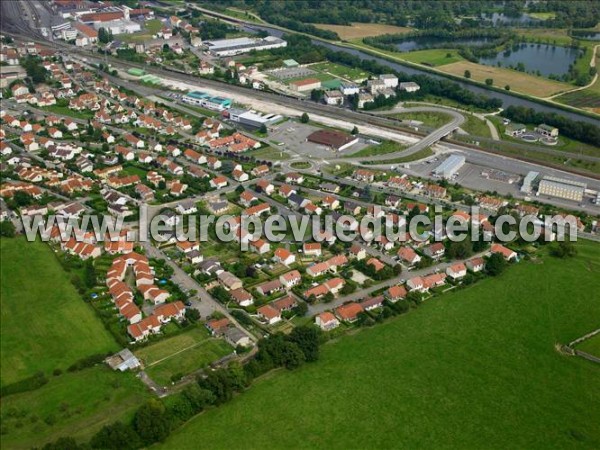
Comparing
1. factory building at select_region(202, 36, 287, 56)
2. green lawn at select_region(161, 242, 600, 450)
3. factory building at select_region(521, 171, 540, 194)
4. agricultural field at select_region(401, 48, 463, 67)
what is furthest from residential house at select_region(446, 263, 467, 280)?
factory building at select_region(202, 36, 287, 56)

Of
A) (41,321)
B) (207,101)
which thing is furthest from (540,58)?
(41,321)

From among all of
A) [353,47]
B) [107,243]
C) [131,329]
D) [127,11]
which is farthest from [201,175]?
[127,11]

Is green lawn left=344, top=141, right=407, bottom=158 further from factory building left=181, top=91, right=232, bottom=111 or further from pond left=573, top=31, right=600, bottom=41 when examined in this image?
pond left=573, top=31, right=600, bottom=41

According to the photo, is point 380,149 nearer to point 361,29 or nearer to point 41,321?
point 41,321

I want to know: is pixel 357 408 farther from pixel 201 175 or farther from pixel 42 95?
pixel 42 95

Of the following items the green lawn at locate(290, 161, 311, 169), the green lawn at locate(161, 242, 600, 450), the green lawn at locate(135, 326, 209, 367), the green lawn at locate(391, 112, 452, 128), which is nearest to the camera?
the green lawn at locate(161, 242, 600, 450)

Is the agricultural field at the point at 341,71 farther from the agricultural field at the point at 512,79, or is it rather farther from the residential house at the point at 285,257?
the residential house at the point at 285,257

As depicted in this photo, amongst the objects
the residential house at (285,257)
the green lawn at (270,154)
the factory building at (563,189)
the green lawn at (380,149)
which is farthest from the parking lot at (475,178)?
the residential house at (285,257)
